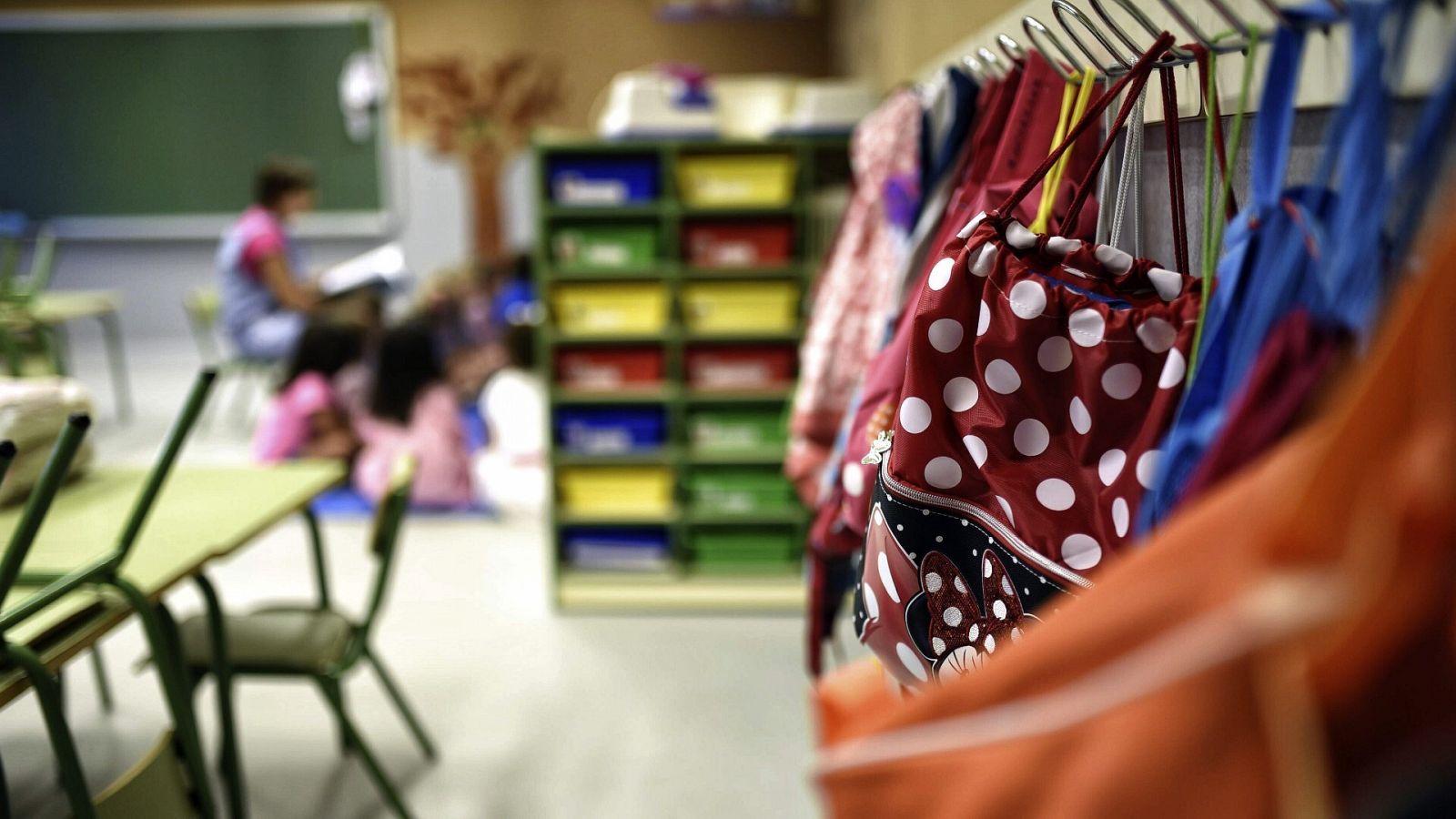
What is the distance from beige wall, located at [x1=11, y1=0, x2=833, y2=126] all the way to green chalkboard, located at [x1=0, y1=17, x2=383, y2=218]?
0.58 meters

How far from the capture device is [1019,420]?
0.76m

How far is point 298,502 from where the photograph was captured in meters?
1.81

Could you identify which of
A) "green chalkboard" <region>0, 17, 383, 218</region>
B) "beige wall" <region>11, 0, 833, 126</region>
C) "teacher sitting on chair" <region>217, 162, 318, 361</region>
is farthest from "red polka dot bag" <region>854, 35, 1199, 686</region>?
"green chalkboard" <region>0, 17, 383, 218</region>

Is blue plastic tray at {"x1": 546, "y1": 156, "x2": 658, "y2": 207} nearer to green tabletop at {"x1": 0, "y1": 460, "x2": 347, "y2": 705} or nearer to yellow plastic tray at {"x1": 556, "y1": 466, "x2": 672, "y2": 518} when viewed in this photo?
yellow plastic tray at {"x1": 556, "y1": 466, "x2": 672, "y2": 518}

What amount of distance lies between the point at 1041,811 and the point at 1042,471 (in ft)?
1.08

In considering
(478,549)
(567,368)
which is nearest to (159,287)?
(478,549)

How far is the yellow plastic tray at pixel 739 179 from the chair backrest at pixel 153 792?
1.92 meters

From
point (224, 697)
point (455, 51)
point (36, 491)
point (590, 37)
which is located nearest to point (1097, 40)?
point (36, 491)

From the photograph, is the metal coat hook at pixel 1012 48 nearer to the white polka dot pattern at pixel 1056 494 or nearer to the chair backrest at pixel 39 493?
the white polka dot pattern at pixel 1056 494

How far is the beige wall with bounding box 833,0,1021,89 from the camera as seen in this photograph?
6.64 ft

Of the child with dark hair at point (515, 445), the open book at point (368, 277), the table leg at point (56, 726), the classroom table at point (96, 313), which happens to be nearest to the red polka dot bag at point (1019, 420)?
the table leg at point (56, 726)

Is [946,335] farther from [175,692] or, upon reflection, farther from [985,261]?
[175,692]

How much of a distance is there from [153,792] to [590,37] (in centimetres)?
525

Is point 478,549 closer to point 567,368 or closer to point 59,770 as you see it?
point 567,368
